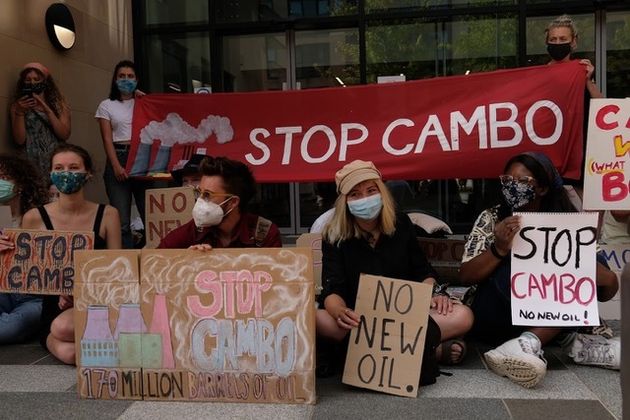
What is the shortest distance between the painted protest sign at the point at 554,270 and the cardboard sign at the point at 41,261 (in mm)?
2435

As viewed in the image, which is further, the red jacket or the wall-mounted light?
the wall-mounted light

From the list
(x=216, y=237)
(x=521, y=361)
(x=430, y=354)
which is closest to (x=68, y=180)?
(x=216, y=237)

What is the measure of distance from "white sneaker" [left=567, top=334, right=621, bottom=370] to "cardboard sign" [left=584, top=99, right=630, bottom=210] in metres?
0.78

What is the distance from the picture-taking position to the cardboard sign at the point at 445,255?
15.6ft

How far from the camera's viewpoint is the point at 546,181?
3514mm

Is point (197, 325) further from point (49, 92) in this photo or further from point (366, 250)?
point (49, 92)

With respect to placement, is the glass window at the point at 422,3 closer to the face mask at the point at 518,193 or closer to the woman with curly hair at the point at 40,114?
the woman with curly hair at the point at 40,114

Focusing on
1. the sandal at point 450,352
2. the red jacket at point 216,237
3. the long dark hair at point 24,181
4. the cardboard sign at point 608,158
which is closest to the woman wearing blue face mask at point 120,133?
the long dark hair at point 24,181

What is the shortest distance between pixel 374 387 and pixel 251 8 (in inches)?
257

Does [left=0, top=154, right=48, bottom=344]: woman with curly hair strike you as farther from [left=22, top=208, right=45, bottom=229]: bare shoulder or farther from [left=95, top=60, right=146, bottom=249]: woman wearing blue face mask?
[left=95, top=60, right=146, bottom=249]: woman wearing blue face mask

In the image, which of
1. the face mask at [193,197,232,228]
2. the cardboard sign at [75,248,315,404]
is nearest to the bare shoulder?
the cardboard sign at [75,248,315,404]

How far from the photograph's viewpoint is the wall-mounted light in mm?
6664

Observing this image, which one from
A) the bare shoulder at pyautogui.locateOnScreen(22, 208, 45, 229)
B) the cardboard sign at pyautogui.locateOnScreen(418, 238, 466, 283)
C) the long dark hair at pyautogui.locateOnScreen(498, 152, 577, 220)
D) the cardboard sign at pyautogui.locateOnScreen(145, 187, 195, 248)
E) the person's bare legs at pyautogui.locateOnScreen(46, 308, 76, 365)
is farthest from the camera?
the cardboard sign at pyautogui.locateOnScreen(418, 238, 466, 283)

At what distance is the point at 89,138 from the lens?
7.33 metres
